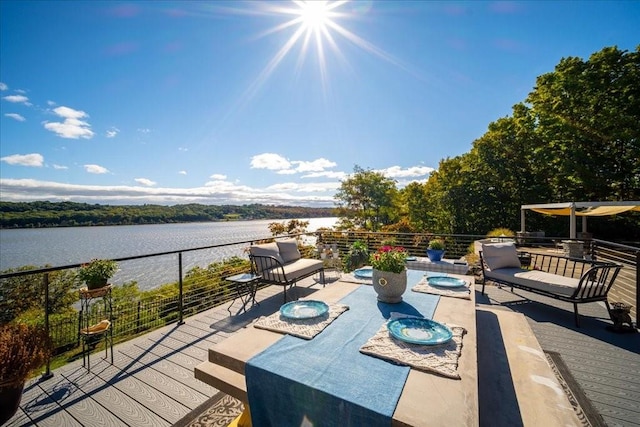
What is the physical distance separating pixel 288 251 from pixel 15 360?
11.5 ft

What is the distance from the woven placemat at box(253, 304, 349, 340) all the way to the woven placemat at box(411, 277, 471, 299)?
89 centimetres

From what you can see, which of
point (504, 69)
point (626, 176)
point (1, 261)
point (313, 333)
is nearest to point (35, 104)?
point (313, 333)

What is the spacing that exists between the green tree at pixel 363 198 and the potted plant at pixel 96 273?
61.1ft

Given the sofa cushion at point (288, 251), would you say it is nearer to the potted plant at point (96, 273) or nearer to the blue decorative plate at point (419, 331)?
the potted plant at point (96, 273)

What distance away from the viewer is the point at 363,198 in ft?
68.1

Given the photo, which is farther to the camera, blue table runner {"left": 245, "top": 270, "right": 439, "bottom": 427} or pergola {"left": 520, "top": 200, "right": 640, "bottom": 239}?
pergola {"left": 520, "top": 200, "right": 640, "bottom": 239}

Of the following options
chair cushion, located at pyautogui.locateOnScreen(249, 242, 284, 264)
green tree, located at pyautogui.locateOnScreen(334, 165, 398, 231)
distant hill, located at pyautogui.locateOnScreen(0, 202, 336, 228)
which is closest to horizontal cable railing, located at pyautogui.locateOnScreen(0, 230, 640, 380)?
chair cushion, located at pyautogui.locateOnScreen(249, 242, 284, 264)

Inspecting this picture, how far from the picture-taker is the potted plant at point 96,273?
2.46 metres

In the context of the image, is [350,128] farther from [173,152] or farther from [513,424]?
[513,424]

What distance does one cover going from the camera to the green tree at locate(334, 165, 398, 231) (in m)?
Result: 20.6

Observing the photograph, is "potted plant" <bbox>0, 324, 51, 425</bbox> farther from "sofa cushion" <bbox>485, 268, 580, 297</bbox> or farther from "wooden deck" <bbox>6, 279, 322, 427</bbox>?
"sofa cushion" <bbox>485, 268, 580, 297</bbox>

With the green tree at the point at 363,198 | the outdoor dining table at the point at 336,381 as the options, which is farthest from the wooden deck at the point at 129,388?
the green tree at the point at 363,198

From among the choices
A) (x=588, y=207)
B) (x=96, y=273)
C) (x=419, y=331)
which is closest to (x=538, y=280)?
(x=419, y=331)

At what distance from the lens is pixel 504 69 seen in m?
6.57
